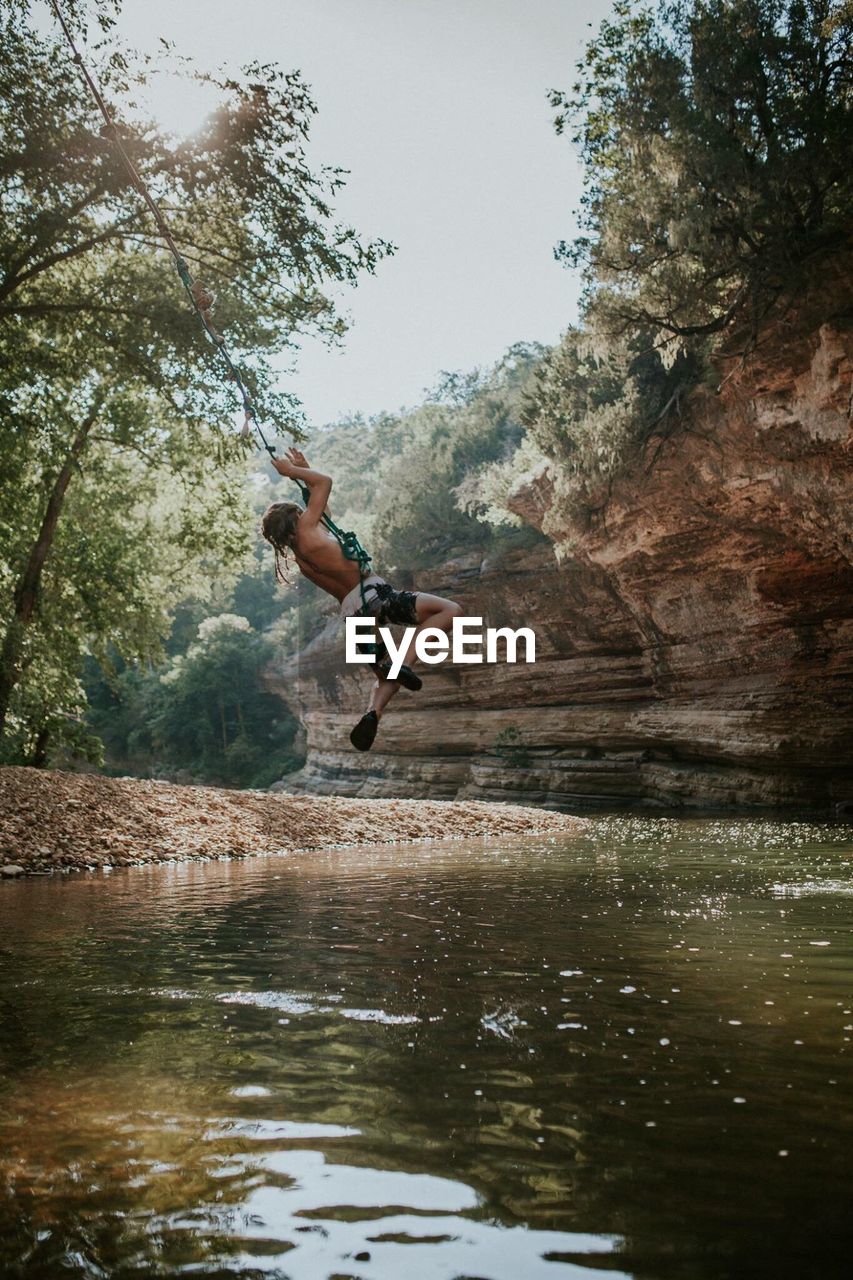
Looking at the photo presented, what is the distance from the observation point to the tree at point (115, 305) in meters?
14.9

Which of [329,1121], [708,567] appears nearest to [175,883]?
[329,1121]

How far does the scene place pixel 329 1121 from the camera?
111 inches

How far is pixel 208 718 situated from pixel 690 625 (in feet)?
137

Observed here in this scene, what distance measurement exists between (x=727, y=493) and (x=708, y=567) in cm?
343

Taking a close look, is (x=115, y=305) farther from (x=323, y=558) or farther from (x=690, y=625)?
(x=690, y=625)

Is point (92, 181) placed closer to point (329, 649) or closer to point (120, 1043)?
point (120, 1043)

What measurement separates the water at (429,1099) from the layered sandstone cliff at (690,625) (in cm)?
1393

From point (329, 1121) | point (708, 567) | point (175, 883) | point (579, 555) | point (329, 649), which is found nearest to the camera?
point (329, 1121)

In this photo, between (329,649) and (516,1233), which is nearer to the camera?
(516,1233)

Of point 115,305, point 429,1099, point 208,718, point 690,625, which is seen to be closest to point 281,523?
point 429,1099

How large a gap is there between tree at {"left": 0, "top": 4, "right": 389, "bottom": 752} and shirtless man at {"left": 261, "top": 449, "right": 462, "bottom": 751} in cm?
887

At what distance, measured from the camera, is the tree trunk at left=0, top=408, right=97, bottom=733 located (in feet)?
61.2

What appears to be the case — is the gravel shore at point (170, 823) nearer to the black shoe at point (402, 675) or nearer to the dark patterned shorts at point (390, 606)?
the black shoe at point (402, 675)

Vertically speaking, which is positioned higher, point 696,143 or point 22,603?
point 696,143
